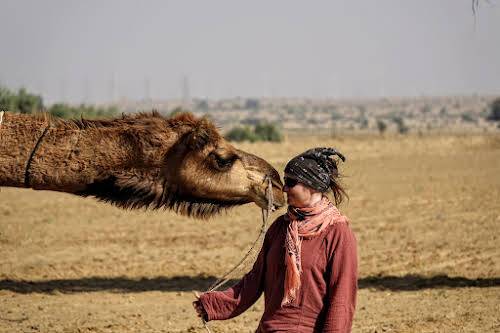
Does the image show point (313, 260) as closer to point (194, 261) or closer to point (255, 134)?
point (194, 261)

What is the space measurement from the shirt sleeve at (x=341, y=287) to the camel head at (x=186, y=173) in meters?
0.90

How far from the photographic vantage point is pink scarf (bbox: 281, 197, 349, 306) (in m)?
3.55

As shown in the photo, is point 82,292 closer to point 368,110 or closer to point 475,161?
point 475,161

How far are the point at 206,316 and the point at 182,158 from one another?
1.08 m

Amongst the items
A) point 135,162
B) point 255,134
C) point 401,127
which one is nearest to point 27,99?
point 255,134

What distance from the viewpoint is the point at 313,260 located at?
3.56 metres

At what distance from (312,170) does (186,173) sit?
1066 millimetres

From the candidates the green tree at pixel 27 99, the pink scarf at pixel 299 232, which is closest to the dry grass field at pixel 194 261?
the pink scarf at pixel 299 232

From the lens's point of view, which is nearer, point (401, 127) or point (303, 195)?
point (303, 195)

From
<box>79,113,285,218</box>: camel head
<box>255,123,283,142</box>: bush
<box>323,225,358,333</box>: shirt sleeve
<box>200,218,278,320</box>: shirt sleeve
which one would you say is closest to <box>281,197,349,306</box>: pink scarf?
<box>323,225,358,333</box>: shirt sleeve

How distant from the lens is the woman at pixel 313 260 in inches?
136

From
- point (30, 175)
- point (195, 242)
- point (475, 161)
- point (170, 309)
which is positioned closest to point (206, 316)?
point (30, 175)

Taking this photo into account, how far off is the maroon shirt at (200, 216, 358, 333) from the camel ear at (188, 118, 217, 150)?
0.82 m

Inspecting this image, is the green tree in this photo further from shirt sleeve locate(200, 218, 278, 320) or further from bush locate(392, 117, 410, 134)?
bush locate(392, 117, 410, 134)
